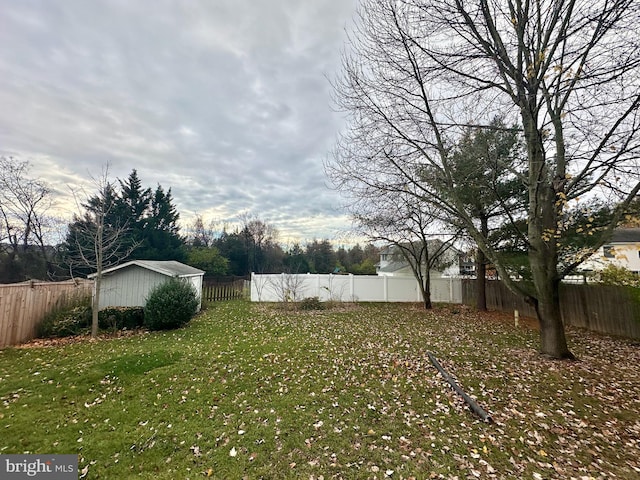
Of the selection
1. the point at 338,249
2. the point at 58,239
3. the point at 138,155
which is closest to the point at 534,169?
the point at 138,155

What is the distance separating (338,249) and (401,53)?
31.6 meters

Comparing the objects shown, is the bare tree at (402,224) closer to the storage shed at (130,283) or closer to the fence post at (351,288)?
the fence post at (351,288)

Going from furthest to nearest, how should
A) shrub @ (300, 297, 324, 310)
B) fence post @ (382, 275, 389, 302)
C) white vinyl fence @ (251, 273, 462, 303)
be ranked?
fence post @ (382, 275, 389, 302), white vinyl fence @ (251, 273, 462, 303), shrub @ (300, 297, 324, 310)

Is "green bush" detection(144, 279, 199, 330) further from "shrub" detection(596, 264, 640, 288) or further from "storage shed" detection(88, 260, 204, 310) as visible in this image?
"shrub" detection(596, 264, 640, 288)

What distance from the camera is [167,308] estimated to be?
26.7 ft

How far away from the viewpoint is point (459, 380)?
4.19 metres

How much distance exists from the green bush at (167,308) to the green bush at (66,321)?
5.03 ft

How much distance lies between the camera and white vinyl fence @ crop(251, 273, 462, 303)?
15117mm

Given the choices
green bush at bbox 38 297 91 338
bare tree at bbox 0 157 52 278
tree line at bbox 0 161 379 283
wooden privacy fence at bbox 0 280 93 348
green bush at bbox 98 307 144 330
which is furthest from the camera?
bare tree at bbox 0 157 52 278

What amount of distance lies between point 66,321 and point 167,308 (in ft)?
8.29

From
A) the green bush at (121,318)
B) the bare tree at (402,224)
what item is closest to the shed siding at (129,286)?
the green bush at (121,318)

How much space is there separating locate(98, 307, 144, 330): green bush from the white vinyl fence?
686 cm

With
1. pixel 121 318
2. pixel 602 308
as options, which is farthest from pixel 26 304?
pixel 602 308

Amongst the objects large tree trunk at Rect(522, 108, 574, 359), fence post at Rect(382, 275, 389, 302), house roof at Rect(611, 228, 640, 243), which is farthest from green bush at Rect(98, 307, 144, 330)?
house roof at Rect(611, 228, 640, 243)
